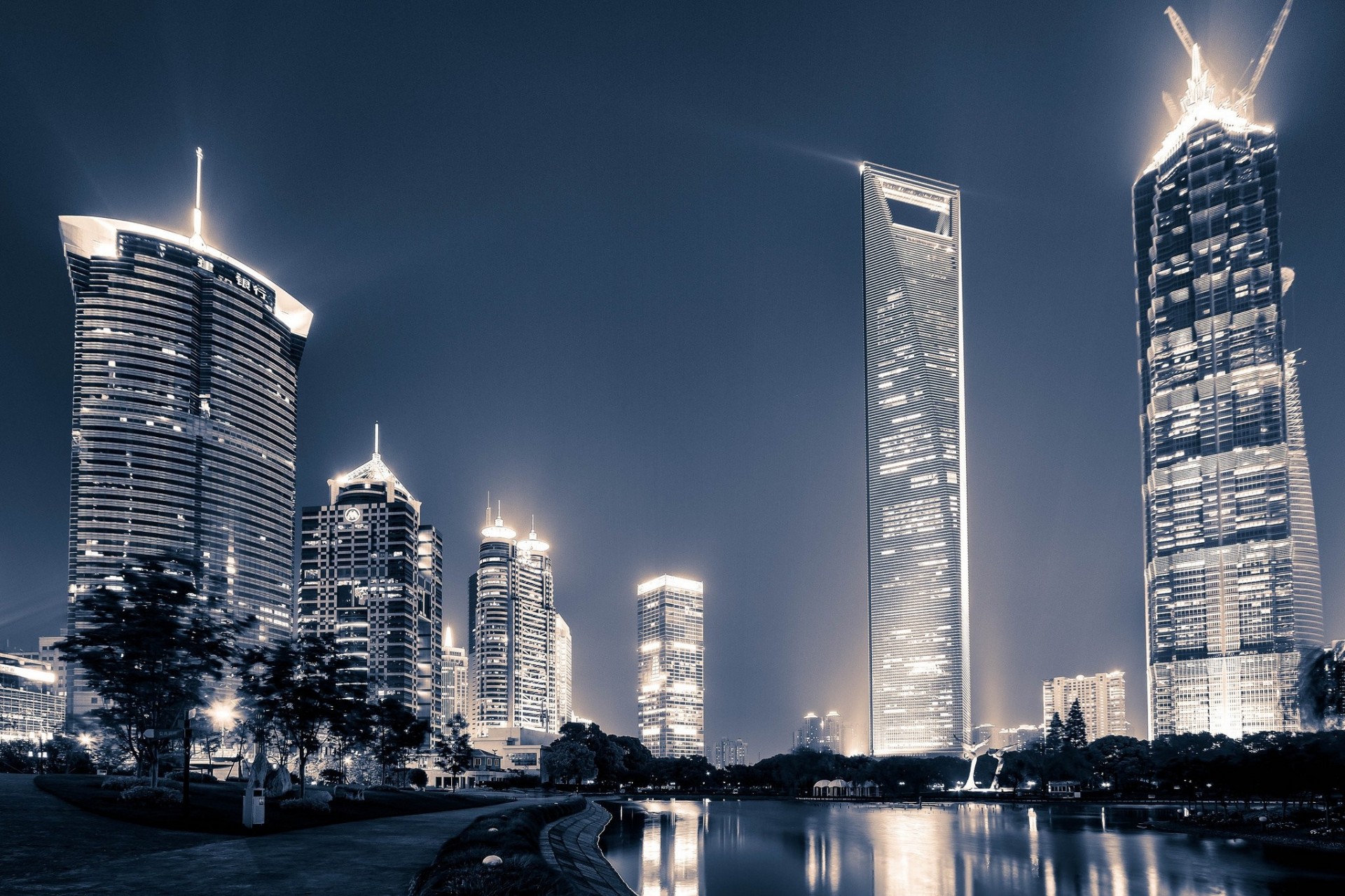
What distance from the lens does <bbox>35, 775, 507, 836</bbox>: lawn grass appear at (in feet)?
142

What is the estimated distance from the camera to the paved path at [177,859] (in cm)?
2838

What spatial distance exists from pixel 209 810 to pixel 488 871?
23497mm

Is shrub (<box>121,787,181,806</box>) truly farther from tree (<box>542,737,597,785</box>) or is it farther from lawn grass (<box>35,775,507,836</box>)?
tree (<box>542,737,597,785</box>)

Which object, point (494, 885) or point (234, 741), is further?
point (234, 741)

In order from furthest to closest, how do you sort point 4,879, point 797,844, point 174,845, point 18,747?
point 18,747 → point 797,844 → point 174,845 → point 4,879

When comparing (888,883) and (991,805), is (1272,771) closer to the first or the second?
(991,805)

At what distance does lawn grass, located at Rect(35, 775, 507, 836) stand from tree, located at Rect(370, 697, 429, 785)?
52.7 meters

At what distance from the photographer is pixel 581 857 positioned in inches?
2227

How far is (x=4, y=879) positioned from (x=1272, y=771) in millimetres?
127613

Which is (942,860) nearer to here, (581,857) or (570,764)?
(581,857)

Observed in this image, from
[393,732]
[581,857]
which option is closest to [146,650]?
[581,857]

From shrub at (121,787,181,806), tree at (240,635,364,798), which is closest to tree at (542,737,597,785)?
tree at (240,635,364,798)

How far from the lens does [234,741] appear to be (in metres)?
136

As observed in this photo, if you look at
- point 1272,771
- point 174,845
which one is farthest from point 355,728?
point 1272,771
